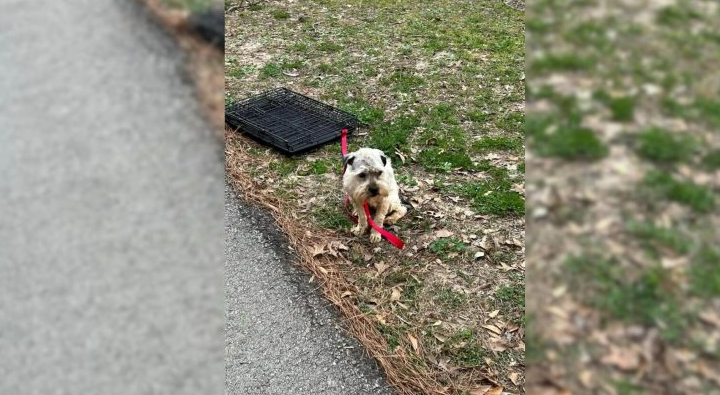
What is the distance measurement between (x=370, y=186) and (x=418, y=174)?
1354 mm

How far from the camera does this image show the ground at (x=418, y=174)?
11.7 feet

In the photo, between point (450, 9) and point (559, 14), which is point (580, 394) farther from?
point (450, 9)

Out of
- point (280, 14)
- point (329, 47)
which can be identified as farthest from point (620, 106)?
point (280, 14)

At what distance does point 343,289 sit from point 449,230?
45.5 inches

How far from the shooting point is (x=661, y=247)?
1.44m

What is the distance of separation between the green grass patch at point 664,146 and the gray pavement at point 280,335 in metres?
2.27

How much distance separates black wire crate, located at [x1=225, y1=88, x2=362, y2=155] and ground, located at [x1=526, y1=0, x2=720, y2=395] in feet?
15.5

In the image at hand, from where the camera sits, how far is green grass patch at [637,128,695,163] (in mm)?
907

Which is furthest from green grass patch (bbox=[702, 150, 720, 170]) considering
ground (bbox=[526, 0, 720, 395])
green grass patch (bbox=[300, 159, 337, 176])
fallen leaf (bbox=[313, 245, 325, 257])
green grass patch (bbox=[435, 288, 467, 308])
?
green grass patch (bbox=[300, 159, 337, 176])

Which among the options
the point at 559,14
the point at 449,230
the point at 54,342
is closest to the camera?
the point at 559,14

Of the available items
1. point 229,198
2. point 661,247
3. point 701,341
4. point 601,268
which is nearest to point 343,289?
point 229,198

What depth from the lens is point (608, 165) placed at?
0.84 meters

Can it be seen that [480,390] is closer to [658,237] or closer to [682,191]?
[658,237]

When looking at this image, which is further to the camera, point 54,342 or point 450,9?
point 450,9
